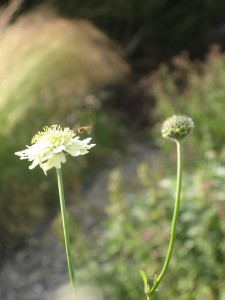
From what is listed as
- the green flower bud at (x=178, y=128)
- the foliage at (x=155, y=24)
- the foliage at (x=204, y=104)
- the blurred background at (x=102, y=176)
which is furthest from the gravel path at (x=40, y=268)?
the foliage at (x=155, y=24)

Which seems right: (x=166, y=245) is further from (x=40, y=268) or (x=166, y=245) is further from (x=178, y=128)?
(x=178, y=128)

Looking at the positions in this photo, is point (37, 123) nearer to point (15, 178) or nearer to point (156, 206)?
point (15, 178)

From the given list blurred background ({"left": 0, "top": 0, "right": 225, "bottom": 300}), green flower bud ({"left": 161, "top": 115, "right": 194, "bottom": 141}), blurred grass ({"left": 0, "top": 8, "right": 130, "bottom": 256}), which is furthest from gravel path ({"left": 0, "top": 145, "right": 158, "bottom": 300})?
green flower bud ({"left": 161, "top": 115, "right": 194, "bottom": 141})

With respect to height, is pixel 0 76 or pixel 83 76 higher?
pixel 83 76

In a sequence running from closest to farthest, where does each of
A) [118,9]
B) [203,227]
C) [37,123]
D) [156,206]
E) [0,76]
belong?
1. [203,227]
2. [156,206]
3. [0,76]
4. [37,123]
5. [118,9]

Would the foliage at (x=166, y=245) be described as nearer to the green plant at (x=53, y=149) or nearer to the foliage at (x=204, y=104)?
the foliage at (x=204, y=104)

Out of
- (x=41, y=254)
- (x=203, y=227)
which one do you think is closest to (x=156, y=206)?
(x=203, y=227)

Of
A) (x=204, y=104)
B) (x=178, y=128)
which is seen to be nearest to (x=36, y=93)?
(x=204, y=104)
